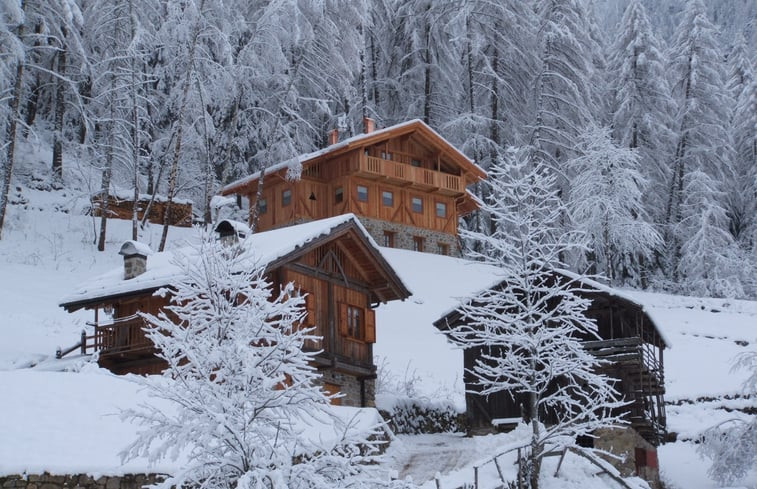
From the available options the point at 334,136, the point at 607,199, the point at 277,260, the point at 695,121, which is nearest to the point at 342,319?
the point at 277,260

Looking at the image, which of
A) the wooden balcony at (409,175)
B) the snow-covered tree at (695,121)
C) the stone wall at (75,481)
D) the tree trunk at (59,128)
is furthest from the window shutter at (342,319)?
the snow-covered tree at (695,121)

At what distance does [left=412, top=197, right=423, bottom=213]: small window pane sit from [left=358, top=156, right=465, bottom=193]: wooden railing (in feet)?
2.70

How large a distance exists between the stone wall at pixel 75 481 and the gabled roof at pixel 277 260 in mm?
8481

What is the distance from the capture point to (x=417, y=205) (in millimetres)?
50656

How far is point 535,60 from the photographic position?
54.8 m

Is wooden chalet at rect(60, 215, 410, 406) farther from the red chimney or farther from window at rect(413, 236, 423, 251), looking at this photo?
the red chimney

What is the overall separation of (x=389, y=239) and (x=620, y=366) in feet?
76.2

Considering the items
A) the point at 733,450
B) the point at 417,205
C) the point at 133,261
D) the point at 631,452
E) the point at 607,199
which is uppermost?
the point at 417,205

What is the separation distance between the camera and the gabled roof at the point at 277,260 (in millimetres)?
24531

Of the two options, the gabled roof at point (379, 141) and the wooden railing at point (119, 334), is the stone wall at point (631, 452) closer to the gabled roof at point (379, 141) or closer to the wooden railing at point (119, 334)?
the wooden railing at point (119, 334)

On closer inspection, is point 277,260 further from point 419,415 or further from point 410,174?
point 410,174

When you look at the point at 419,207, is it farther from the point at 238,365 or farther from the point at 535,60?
the point at 238,365

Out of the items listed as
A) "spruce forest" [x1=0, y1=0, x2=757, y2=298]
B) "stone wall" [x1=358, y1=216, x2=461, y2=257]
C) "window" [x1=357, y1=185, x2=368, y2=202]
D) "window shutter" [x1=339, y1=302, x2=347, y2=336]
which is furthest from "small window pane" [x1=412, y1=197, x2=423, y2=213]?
"window shutter" [x1=339, y1=302, x2=347, y2=336]

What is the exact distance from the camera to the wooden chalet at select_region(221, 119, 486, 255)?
158ft
